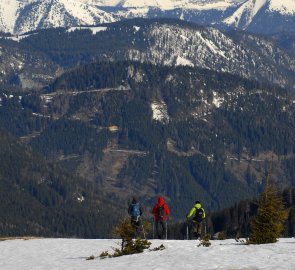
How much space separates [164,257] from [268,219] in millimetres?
8571

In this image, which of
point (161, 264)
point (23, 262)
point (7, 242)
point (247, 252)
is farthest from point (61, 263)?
point (7, 242)

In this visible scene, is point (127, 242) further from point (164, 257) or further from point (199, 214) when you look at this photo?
point (199, 214)

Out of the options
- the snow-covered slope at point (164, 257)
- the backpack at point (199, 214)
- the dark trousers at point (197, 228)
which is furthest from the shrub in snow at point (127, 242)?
the dark trousers at point (197, 228)

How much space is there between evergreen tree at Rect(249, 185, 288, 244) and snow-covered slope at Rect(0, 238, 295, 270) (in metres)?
1.07

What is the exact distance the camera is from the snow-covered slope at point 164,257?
6644 cm

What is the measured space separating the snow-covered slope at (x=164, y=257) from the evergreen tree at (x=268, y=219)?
1.07 m

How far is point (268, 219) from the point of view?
246 ft

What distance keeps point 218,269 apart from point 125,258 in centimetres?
1233

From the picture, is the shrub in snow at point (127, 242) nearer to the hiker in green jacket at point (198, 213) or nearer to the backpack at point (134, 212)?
the backpack at point (134, 212)

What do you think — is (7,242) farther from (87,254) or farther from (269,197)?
(269,197)

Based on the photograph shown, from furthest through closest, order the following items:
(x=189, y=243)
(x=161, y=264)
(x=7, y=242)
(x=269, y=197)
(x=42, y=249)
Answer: (x=7, y=242) → (x=42, y=249) → (x=189, y=243) → (x=269, y=197) → (x=161, y=264)

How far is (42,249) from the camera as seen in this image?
8750 centimetres

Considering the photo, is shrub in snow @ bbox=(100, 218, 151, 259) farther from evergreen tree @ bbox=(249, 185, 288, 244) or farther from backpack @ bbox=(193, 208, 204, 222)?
backpack @ bbox=(193, 208, 204, 222)

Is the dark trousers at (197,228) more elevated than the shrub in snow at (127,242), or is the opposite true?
the dark trousers at (197,228)
